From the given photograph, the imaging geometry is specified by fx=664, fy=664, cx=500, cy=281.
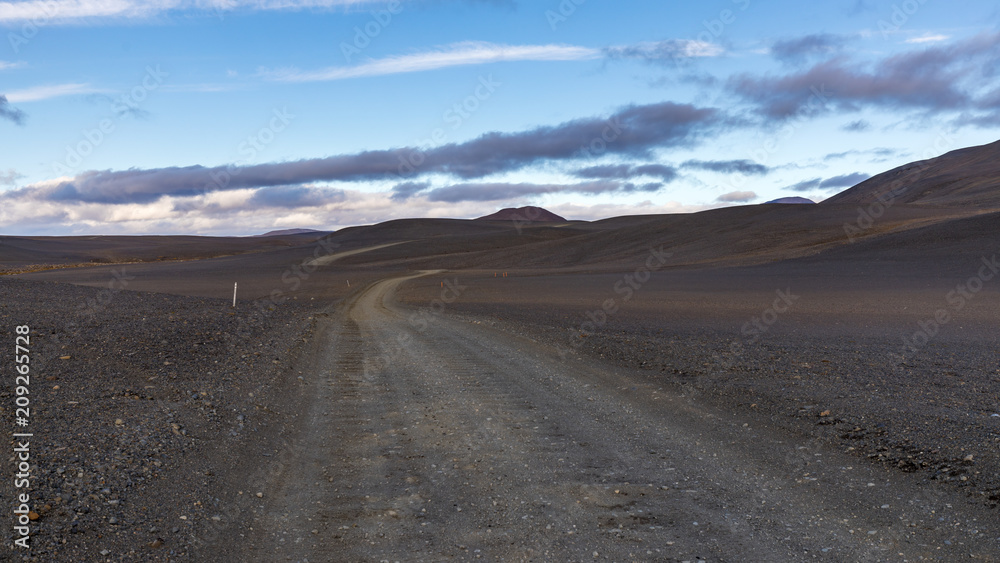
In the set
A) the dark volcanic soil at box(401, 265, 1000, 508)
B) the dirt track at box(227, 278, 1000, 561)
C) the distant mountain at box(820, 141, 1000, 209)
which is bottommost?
the dirt track at box(227, 278, 1000, 561)

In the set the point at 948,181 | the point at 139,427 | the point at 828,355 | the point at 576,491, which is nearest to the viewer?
the point at 576,491

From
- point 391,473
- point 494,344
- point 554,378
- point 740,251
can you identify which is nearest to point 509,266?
point 740,251

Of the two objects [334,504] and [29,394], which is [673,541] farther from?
[29,394]

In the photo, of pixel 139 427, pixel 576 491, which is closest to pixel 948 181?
pixel 576 491

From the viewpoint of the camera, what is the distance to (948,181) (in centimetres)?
14400

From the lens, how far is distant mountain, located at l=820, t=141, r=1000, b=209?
10968 cm

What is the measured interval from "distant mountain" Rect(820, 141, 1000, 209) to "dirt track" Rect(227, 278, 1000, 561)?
9350 centimetres

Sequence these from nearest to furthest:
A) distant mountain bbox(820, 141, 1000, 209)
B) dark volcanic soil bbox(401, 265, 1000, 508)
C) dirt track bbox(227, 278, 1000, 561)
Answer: dirt track bbox(227, 278, 1000, 561)
dark volcanic soil bbox(401, 265, 1000, 508)
distant mountain bbox(820, 141, 1000, 209)

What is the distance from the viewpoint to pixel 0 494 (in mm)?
5547

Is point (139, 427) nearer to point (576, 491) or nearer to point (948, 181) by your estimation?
point (576, 491)

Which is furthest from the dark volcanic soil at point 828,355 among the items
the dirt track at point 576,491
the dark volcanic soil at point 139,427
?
the dark volcanic soil at point 139,427

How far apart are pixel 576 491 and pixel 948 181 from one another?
557ft

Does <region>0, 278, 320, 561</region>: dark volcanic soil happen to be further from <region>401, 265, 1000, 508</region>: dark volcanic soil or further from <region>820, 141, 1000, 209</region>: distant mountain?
<region>820, 141, 1000, 209</region>: distant mountain

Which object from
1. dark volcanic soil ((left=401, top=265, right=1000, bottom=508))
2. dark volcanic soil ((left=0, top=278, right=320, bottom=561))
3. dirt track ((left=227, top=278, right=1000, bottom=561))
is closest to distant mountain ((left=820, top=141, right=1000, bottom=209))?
dark volcanic soil ((left=401, top=265, right=1000, bottom=508))
